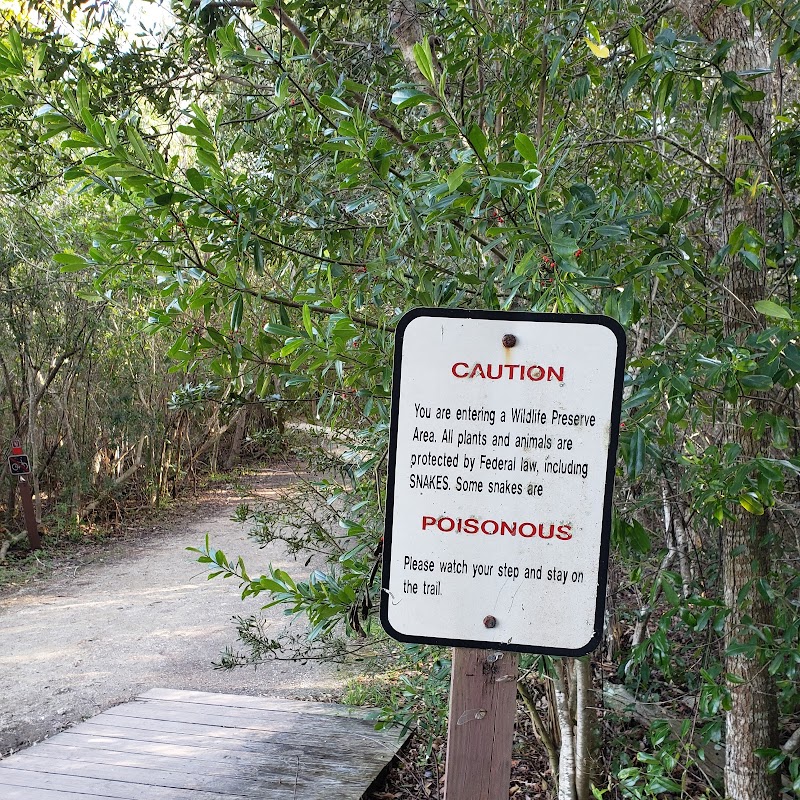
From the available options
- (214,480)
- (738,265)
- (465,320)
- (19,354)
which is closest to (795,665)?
(738,265)

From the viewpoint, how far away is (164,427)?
12.7 meters

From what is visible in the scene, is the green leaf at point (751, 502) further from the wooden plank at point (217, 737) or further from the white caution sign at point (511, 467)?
the wooden plank at point (217, 737)

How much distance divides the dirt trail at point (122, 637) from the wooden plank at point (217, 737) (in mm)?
901

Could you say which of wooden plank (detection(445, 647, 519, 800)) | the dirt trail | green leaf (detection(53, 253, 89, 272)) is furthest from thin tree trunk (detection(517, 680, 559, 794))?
green leaf (detection(53, 253, 89, 272))

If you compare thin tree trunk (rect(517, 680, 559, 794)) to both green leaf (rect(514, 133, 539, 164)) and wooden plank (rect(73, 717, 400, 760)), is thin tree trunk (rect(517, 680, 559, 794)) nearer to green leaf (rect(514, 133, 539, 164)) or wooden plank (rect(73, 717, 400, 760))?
wooden plank (rect(73, 717, 400, 760))

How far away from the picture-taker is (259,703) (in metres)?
5.32

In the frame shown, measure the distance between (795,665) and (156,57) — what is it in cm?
372

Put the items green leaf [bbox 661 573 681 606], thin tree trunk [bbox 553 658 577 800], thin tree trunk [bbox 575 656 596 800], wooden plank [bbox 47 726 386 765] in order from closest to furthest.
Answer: green leaf [bbox 661 573 681 606] < thin tree trunk [bbox 575 656 596 800] < thin tree trunk [bbox 553 658 577 800] < wooden plank [bbox 47 726 386 765]

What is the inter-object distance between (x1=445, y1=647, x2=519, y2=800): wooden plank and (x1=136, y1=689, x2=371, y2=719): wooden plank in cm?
354

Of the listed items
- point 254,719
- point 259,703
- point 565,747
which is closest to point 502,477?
point 565,747

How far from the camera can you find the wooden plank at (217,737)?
175 inches

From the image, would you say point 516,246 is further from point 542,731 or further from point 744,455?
point 542,731

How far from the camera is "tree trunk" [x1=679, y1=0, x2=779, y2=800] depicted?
8.64 ft

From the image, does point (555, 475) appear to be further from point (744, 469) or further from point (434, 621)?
point (744, 469)
